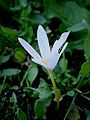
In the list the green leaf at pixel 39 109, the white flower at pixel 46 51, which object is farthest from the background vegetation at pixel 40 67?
the white flower at pixel 46 51

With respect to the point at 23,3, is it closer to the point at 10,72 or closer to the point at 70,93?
the point at 10,72

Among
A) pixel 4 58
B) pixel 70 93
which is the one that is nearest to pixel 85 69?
pixel 70 93

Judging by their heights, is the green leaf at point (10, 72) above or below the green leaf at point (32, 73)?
above

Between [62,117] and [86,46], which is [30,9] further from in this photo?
[62,117]

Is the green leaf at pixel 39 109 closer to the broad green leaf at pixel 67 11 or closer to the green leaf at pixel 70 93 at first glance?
the green leaf at pixel 70 93

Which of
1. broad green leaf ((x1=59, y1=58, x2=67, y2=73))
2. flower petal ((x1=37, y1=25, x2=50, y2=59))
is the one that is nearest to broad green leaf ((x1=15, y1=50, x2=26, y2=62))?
broad green leaf ((x1=59, y1=58, x2=67, y2=73))

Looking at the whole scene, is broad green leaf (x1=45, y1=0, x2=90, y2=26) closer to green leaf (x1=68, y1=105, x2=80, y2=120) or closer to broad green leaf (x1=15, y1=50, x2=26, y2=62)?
broad green leaf (x1=15, y1=50, x2=26, y2=62)

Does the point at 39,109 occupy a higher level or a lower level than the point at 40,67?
lower
